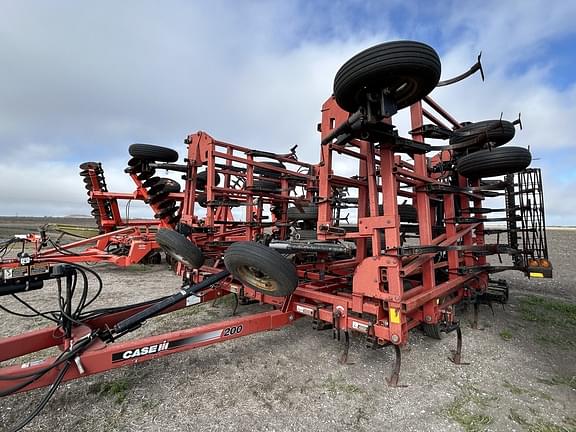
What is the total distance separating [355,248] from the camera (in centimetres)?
348

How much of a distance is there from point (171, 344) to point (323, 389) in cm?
150

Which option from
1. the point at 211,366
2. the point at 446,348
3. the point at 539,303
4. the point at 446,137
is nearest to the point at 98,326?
the point at 211,366

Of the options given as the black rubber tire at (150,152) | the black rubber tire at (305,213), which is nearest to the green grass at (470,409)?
the black rubber tire at (305,213)

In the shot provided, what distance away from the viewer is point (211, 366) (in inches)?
132

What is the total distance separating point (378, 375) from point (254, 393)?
4.34 ft

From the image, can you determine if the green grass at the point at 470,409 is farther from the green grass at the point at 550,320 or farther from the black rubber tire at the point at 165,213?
the black rubber tire at the point at 165,213

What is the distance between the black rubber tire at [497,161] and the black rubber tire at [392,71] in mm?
1908

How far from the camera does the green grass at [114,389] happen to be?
277 cm

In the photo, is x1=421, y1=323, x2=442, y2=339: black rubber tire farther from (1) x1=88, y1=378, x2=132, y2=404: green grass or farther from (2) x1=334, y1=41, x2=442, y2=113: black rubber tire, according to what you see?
(1) x1=88, y1=378, x2=132, y2=404: green grass

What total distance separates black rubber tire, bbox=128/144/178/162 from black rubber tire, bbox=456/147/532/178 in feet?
16.2

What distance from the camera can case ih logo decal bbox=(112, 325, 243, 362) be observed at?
2.44m

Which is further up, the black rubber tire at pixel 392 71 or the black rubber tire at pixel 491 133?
the black rubber tire at pixel 491 133

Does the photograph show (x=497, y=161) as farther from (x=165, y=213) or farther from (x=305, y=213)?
(x=165, y=213)

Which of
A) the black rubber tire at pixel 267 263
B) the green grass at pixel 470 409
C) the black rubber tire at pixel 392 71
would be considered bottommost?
the green grass at pixel 470 409
